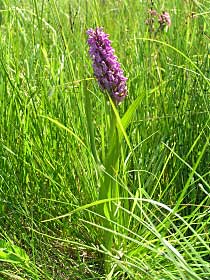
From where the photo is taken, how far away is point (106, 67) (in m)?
0.90

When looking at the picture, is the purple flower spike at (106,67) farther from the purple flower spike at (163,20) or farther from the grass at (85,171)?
the purple flower spike at (163,20)

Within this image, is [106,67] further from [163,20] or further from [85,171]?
[163,20]

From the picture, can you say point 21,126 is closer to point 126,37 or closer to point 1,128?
point 1,128

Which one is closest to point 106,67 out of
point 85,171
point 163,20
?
point 85,171

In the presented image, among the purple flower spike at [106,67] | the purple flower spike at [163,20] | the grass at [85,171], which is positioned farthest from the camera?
the purple flower spike at [163,20]

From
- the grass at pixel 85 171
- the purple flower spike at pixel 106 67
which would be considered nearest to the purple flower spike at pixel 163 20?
the grass at pixel 85 171

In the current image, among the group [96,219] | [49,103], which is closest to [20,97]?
[49,103]

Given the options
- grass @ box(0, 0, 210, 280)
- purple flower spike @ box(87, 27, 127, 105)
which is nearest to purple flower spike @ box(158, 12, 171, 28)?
grass @ box(0, 0, 210, 280)

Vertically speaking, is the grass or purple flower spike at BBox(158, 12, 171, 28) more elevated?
purple flower spike at BBox(158, 12, 171, 28)

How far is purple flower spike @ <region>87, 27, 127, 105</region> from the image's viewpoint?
902 millimetres

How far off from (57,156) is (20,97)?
16cm

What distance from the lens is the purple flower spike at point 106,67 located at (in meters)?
0.90

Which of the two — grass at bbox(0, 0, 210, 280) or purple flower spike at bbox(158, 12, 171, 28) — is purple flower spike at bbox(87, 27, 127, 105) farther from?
purple flower spike at bbox(158, 12, 171, 28)

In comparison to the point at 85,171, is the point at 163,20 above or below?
above
